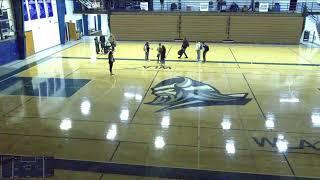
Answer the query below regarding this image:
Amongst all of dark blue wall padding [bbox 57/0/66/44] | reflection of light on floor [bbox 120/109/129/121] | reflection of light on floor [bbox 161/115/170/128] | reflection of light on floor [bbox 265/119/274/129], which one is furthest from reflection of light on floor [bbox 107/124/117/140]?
dark blue wall padding [bbox 57/0/66/44]

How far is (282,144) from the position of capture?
10125mm

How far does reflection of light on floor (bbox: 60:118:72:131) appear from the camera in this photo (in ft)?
37.0

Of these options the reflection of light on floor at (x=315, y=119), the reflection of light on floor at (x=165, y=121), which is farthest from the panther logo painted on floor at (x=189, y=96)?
the reflection of light on floor at (x=315, y=119)

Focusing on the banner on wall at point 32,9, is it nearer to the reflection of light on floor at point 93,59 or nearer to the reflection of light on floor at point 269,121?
the reflection of light on floor at point 93,59

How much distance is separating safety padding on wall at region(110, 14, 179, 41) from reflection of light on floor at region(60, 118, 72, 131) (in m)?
23.2

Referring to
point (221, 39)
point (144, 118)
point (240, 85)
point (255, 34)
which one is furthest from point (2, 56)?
point (255, 34)

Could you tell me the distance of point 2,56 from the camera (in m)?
21.8

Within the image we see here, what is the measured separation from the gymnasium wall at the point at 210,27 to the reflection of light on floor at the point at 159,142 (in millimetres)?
24419

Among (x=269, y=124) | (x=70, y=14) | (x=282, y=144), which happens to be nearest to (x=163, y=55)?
(x=269, y=124)

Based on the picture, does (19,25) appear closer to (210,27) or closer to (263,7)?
(210,27)

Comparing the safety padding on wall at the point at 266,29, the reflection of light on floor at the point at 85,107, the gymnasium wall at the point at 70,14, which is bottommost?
the reflection of light on floor at the point at 85,107

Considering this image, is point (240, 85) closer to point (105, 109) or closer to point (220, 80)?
point (220, 80)

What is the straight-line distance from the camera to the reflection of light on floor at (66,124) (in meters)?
11.3

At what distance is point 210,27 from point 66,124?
960 inches
